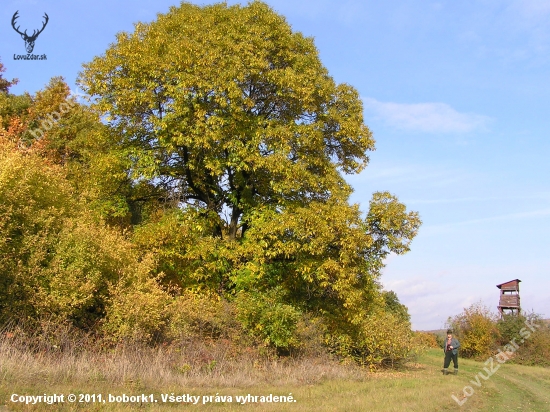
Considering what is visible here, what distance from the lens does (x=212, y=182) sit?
2180 cm

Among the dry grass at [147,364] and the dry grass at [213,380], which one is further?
the dry grass at [147,364]

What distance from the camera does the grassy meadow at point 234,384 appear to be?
10.1 m

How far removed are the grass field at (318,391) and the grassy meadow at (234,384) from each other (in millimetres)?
20

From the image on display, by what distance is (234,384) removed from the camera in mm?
13203

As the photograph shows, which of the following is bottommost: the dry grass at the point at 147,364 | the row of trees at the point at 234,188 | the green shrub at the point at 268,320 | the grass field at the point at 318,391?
the grass field at the point at 318,391

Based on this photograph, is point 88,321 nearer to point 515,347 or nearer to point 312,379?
point 312,379

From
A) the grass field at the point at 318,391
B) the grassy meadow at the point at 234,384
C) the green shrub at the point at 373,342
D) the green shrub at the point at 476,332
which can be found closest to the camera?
the grass field at the point at 318,391

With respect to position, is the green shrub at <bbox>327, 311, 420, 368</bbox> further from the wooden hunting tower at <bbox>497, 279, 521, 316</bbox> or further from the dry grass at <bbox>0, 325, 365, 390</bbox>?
the wooden hunting tower at <bbox>497, 279, 521, 316</bbox>

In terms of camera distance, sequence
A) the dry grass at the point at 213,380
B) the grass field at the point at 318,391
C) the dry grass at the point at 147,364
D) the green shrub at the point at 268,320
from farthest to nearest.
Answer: the green shrub at the point at 268,320 < the dry grass at the point at 147,364 < the dry grass at the point at 213,380 < the grass field at the point at 318,391

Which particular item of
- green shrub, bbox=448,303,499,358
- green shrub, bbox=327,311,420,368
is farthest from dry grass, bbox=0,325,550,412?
green shrub, bbox=448,303,499,358

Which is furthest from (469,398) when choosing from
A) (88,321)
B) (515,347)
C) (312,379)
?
(515,347)

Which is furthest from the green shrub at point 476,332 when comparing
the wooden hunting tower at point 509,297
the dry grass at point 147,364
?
the dry grass at point 147,364

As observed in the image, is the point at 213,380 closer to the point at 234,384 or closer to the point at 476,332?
the point at 234,384

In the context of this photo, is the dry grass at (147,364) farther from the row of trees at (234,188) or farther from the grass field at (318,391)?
the row of trees at (234,188)
